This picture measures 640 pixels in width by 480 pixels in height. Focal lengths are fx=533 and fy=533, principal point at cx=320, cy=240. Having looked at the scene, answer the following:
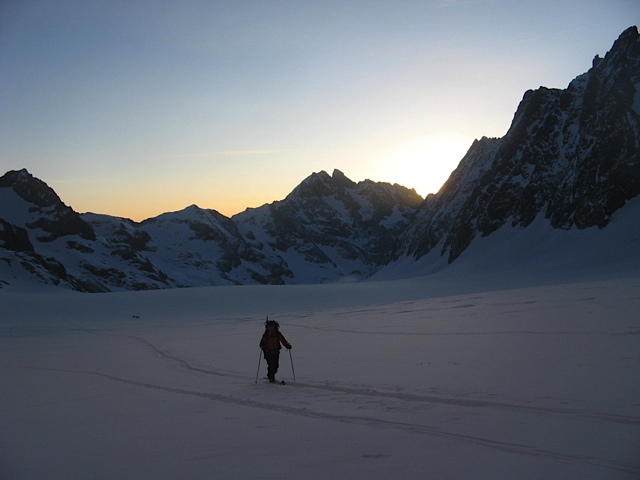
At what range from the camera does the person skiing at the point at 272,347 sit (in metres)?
13.5

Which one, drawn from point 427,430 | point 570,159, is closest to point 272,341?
point 427,430

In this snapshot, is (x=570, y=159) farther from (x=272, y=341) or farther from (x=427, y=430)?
(x=427, y=430)

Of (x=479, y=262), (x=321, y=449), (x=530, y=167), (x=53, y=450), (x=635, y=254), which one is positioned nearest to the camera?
(x=321, y=449)

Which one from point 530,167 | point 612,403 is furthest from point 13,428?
point 530,167

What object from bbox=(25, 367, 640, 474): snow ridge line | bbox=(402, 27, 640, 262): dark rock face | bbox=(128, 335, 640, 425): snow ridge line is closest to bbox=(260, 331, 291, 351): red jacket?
bbox=(128, 335, 640, 425): snow ridge line

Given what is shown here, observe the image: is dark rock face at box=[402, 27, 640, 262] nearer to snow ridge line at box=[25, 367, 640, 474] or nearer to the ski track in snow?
the ski track in snow

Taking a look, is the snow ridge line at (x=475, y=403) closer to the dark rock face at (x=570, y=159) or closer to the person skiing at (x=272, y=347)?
the person skiing at (x=272, y=347)

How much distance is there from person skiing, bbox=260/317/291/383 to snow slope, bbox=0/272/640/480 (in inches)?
16.5

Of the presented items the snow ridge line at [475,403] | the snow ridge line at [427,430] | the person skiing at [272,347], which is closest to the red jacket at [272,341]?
the person skiing at [272,347]

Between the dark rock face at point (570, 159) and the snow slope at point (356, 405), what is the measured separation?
213 ft

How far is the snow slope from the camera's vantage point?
6.39 meters

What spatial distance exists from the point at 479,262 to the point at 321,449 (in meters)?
87.8

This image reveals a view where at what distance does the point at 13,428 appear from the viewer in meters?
9.34

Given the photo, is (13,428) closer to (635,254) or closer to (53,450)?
(53,450)
